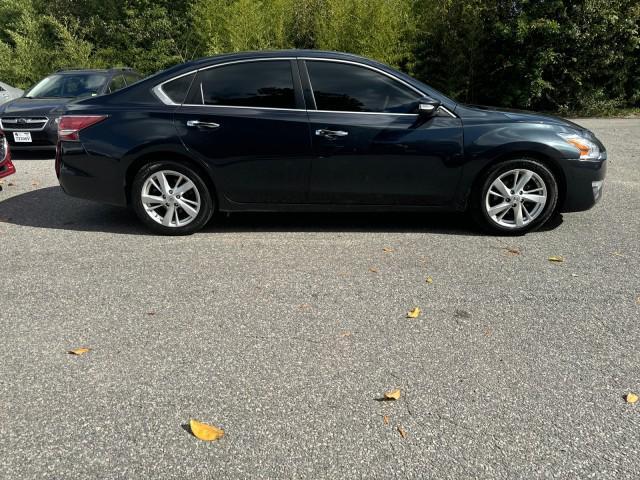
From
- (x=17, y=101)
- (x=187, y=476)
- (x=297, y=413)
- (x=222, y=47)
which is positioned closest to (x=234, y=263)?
(x=297, y=413)

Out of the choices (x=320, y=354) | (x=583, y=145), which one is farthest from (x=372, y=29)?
(x=320, y=354)

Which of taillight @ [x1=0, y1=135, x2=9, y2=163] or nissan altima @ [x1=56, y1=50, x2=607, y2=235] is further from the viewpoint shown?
taillight @ [x1=0, y1=135, x2=9, y2=163]

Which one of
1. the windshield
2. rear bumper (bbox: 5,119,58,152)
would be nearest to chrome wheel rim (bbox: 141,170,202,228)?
rear bumper (bbox: 5,119,58,152)

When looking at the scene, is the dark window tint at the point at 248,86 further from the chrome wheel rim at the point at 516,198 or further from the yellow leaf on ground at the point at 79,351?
the yellow leaf on ground at the point at 79,351

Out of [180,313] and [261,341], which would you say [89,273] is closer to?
[180,313]

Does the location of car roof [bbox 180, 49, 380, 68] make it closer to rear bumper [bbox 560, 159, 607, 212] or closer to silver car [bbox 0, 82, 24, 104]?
rear bumper [bbox 560, 159, 607, 212]

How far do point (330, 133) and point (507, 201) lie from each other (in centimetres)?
169

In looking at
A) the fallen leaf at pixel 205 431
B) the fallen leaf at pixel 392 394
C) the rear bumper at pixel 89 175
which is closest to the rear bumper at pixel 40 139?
the rear bumper at pixel 89 175

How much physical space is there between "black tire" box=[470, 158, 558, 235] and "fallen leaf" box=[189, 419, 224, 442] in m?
3.39

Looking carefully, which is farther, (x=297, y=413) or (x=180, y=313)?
(x=180, y=313)

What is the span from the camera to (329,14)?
1642 centimetres

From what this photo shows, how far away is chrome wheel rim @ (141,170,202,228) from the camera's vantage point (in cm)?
505

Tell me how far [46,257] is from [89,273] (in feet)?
2.07

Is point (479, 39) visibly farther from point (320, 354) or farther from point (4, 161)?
point (320, 354)
